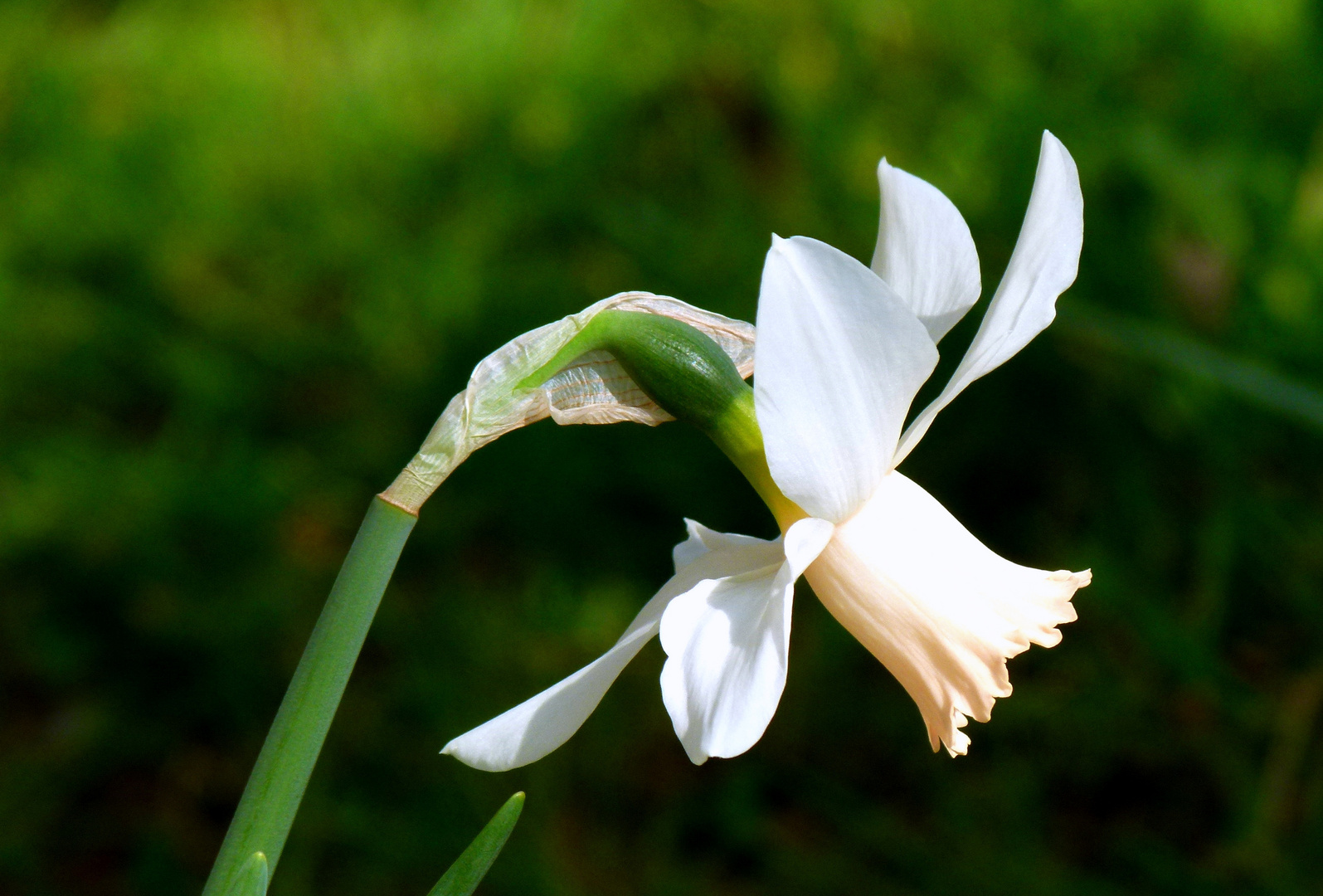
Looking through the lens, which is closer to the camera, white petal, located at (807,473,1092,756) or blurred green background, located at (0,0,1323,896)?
white petal, located at (807,473,1092,756)

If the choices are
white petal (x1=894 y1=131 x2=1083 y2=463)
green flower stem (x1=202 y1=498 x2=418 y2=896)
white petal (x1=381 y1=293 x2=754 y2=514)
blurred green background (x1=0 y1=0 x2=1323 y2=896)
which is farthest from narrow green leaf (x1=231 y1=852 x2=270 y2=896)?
blurred green background (x1=0 y1=0 x2=1323 y2=896)

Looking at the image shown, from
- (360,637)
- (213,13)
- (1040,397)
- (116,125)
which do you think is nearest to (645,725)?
(1040,397)

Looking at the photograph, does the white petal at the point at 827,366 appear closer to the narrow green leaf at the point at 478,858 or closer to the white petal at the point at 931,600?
the white petal at the point at 931,600

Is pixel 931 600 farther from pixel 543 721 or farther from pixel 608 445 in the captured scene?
pixel 608 445

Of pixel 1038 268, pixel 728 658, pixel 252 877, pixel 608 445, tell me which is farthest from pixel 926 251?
pixel 608 445

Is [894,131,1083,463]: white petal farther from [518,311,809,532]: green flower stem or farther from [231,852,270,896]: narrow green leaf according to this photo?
[231,852,270,896]: narrow green leaf
